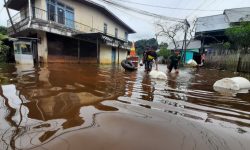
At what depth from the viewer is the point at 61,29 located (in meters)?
15.7

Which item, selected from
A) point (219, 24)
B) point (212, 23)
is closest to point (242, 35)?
point (219, 24)

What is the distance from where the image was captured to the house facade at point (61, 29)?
47.1 feet

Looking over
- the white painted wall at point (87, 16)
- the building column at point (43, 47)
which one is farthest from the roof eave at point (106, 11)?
the building column at point (43, 47)

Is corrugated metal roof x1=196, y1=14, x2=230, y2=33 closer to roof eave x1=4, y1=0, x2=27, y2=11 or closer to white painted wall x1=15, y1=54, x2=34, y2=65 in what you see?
white painted wall x1=15, y1=54, x2=34, y2=65

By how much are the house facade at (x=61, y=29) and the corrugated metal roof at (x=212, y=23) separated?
35.9ft

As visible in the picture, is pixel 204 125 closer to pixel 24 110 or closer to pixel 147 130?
pixel 147 130

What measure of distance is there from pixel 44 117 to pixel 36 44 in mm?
15157

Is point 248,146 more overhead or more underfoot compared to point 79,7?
more underfoot

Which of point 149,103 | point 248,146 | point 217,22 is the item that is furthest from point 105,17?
point 248,146

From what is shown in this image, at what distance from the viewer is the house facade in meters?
14.3

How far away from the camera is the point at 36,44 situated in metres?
15.7

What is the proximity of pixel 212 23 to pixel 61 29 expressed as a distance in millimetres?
17940

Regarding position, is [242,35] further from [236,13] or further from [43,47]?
[43,47]

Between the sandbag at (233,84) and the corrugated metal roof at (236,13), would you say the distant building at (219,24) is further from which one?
the sandbag at (233,84)
